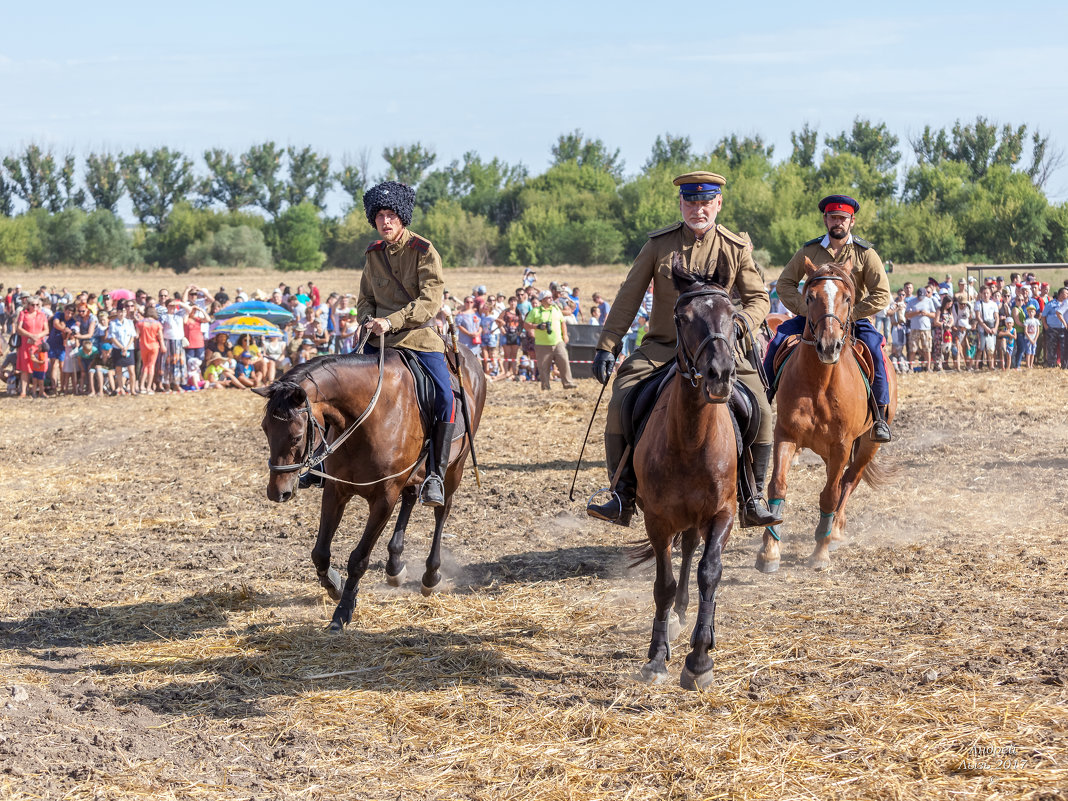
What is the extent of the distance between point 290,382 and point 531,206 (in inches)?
3094

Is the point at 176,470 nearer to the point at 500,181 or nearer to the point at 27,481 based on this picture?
the point at 27,481

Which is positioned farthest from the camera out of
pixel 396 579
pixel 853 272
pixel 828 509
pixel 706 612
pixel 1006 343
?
pixel 1006 343

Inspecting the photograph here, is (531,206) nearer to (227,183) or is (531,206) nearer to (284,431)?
(227,183)

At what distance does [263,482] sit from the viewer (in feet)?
40.5

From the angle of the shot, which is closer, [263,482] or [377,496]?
[377,496]

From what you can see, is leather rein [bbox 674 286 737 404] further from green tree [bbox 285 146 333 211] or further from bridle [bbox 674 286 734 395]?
green tree [bbox 285 146 333 211]

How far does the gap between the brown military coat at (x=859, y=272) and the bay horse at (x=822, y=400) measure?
0.24 m

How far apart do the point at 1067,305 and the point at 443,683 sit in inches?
889

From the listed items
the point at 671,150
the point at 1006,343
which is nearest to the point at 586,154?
the point at 671,150

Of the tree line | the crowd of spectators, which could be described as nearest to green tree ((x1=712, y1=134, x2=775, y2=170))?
the tree line

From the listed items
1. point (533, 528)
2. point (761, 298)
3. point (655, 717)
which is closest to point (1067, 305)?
point (533, 528)

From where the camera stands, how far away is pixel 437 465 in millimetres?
7770

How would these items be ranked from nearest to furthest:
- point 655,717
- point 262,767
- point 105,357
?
point 262,767
point 655,717
point 105,357

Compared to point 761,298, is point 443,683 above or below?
below
